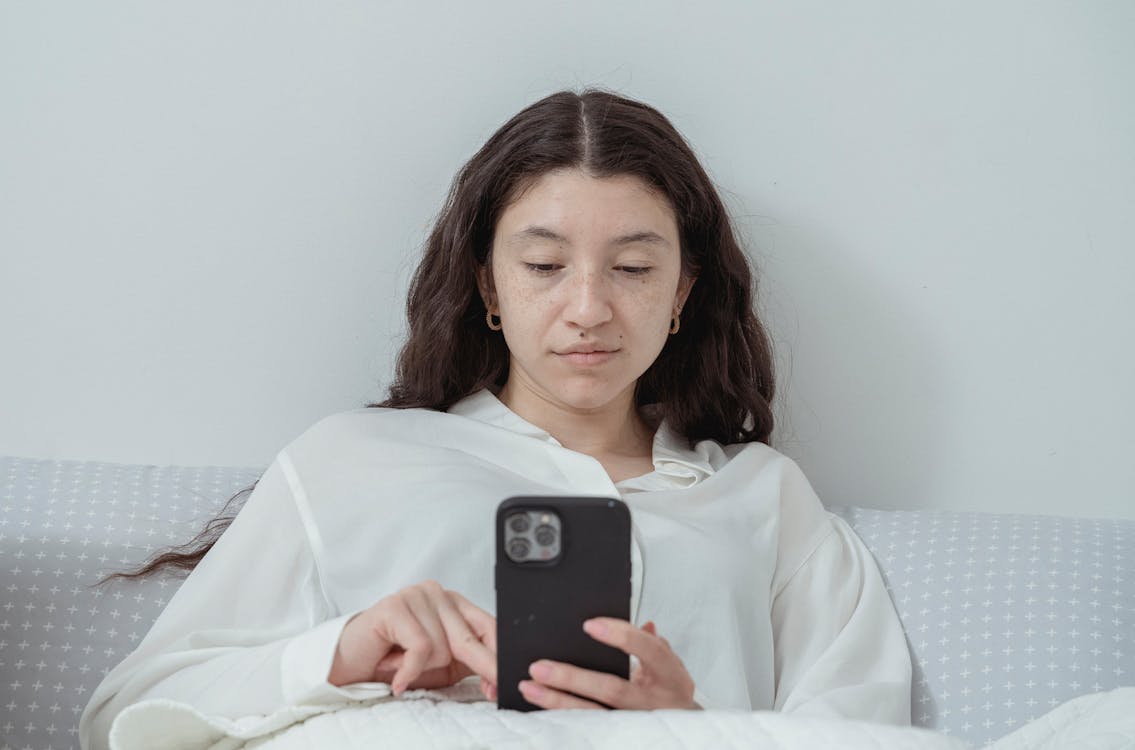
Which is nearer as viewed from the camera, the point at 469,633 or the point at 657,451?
the point at 469,633

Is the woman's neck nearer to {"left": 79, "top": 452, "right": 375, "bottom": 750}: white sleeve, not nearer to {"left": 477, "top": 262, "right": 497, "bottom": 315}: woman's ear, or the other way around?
{"left": 477, "top": 262, "right": 497, "bottom": 315}: woman's ear

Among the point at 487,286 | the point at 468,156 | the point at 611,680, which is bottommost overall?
the point at 611,680

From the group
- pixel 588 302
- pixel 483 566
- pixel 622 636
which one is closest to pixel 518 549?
pixel 622 636

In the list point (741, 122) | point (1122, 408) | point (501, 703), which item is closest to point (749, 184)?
point (741, 122)

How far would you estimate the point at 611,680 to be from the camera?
1.06 m

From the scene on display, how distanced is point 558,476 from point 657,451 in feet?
0.55

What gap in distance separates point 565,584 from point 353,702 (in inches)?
9.3

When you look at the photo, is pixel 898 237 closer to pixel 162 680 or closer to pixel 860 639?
pixel 860 639

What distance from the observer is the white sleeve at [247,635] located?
3.75 ft

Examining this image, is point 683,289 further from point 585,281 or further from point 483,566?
point 483,566

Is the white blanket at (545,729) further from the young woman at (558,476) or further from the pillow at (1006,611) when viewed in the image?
the pillow at (1006,611)

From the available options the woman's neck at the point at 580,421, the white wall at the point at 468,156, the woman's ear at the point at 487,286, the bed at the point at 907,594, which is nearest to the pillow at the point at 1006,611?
the bed at the point at 907,594

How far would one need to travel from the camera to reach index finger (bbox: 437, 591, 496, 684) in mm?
1076

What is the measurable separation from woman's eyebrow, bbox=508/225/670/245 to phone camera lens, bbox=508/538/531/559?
1.67 feet
